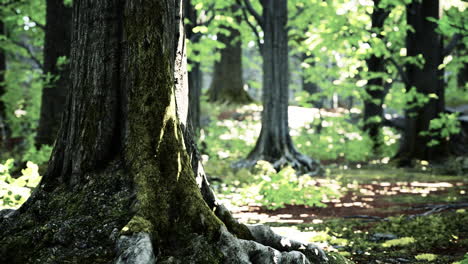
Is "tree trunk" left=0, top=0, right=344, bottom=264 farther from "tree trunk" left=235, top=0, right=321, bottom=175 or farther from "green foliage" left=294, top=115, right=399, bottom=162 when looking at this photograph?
"green foliage" left=294, top=115, right=399, bottom=162

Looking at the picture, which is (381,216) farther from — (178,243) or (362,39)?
(362,39)

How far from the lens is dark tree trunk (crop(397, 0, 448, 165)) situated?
1401cm

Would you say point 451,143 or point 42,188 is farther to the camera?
point 451,143

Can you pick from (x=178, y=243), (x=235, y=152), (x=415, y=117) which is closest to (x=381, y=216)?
(x=178, y=243)

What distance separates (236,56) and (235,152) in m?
9.25

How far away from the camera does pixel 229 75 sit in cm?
2544

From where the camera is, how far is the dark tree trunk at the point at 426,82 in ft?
46.0

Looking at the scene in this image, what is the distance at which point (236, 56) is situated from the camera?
985 inches

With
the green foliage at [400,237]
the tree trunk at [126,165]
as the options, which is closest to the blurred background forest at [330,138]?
the green foliage at [400,237]

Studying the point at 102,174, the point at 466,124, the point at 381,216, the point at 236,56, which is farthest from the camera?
the point at 236,56

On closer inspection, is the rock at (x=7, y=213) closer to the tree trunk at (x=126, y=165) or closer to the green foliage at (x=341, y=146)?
the tree trunk at (x=126, y=165)

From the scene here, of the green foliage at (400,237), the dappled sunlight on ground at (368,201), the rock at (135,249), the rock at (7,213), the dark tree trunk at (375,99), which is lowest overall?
the dappled sunlight on ground at (368,201)

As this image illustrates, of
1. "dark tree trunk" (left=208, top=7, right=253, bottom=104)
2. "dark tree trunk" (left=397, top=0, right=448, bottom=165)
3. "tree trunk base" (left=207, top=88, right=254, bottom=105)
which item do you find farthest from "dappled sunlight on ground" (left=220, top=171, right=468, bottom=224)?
"tree trunk base" (left=207, top=88, right=254, bottom=105)

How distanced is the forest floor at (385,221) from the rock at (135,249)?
9.03 feet
